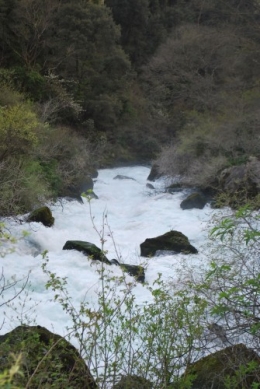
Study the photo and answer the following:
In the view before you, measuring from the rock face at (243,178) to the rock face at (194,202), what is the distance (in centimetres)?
76

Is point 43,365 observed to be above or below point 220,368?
above

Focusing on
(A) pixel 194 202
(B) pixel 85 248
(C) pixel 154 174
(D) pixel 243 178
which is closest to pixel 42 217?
(B) pixel 85 248

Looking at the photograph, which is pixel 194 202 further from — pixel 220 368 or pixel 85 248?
pixel 220 368

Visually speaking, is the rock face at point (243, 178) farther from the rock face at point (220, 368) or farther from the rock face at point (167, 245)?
the rock face at point (220, 368)

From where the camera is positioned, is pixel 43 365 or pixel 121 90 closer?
pixel 43 365

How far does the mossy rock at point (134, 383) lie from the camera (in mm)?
3991

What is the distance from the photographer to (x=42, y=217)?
12.2 meters

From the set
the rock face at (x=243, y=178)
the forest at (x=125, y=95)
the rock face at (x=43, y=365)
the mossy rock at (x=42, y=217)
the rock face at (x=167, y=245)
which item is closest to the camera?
the rock face at (x=43, y=365)

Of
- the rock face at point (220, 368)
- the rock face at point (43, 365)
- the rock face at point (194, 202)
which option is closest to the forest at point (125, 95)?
the rock face at point (194, 202)

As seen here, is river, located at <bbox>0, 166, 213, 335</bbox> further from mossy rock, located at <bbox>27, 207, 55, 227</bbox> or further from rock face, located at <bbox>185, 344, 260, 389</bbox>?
rock face, located at <bbox>185, 344, 260, 389</bbox>

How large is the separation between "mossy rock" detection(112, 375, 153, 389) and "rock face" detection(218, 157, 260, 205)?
968cm

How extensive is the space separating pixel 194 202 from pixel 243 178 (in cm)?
181

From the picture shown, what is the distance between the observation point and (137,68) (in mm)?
31703

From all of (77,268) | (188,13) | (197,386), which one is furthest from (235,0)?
(197,386)
